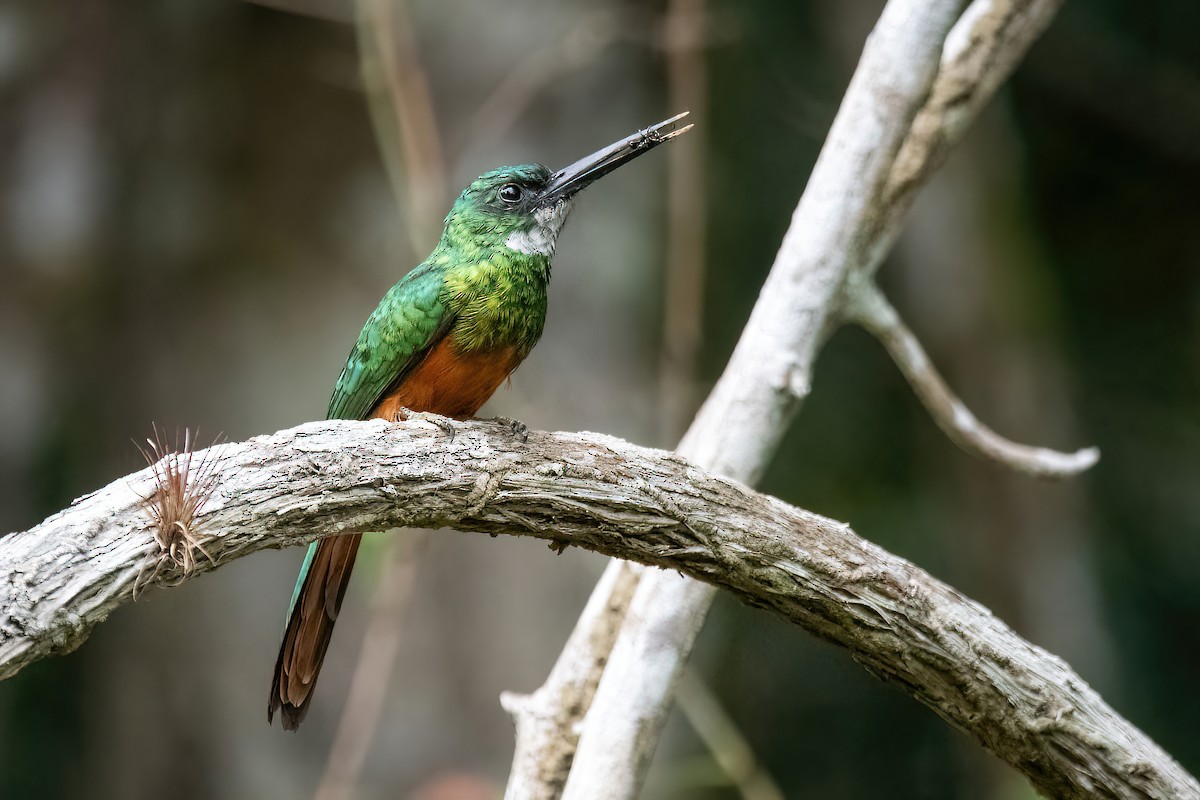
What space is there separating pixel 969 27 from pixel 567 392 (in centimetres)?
182

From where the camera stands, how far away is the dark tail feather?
196cm

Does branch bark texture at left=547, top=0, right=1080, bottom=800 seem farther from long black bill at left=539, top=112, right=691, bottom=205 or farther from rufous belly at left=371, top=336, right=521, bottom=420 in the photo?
rufous belly at left=371, top=336, right=521, bottom=420

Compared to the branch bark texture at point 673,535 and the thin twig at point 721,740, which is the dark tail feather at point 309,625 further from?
the thin twig at point 721,740

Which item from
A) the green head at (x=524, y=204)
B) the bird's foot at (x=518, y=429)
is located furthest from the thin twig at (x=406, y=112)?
the bird's foot at (x=518, y=429)

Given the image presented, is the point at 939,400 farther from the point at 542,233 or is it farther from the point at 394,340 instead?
the point at 394,340

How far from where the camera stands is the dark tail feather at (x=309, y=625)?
1.96 metres

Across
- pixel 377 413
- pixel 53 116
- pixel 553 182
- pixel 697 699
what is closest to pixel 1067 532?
pixel 697 699

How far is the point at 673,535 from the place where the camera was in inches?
64.9

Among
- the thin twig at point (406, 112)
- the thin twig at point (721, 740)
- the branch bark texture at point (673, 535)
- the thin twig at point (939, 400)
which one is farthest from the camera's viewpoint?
the thin twig at point (406, 112)

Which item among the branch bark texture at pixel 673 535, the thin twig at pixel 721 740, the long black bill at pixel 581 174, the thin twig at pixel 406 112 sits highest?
the thin twig at pixel 406 112

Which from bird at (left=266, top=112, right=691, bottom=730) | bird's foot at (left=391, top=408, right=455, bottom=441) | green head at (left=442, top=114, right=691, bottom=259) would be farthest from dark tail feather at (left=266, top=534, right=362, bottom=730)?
green head at (left=442, top=114, right=691, bottom=259)

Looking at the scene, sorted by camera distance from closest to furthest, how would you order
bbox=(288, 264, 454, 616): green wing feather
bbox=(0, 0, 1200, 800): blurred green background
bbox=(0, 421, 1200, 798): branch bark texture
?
bbox=(0, 421, 1200, 798): branch bark texture < bbox=(288, 264, 454, 616): green wing feather < bbox=(0, 0, 1200, 800): blurred green background

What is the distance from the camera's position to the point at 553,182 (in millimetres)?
2389

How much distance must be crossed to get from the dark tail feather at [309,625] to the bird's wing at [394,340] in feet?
0.98
